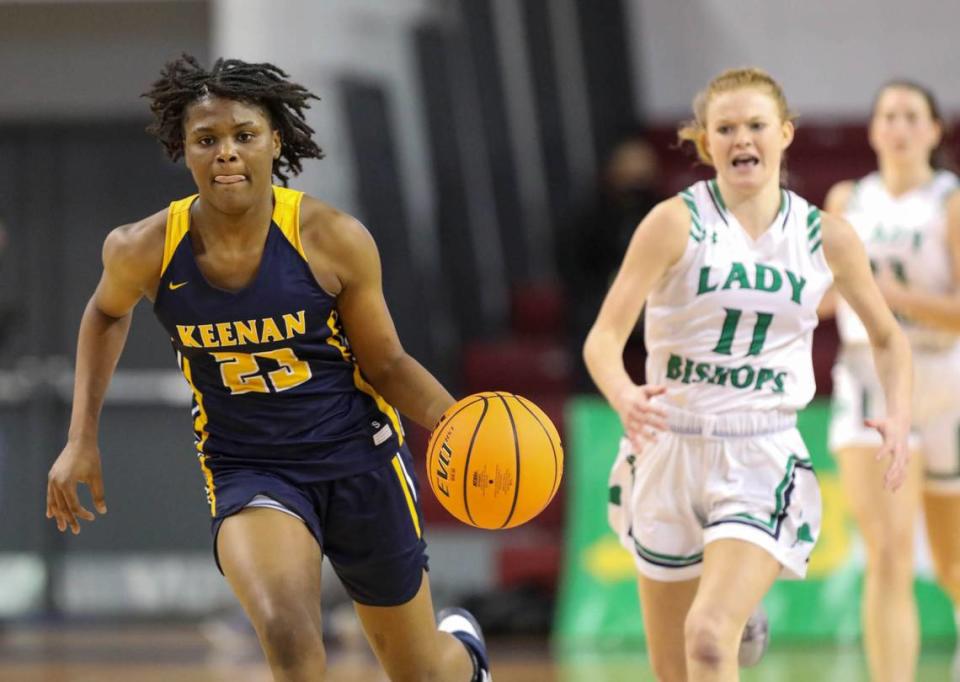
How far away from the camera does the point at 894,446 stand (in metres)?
4.30

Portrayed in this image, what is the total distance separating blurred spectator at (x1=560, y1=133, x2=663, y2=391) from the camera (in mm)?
9797

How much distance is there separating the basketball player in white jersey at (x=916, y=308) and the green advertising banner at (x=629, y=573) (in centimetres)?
235

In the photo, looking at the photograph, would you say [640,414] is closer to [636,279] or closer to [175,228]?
[636,279]

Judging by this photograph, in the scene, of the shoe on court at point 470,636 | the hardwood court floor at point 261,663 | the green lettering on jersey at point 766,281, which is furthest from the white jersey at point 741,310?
the hardwood court floor at point 261,663

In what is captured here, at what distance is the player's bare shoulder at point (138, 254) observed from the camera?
409 cm

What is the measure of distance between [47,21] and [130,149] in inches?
37.7

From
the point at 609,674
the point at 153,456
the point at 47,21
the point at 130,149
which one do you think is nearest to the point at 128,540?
the point at 153,456

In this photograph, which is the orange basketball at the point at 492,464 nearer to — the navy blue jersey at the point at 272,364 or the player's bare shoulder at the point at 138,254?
the navy blue jersey at the point at 272,364

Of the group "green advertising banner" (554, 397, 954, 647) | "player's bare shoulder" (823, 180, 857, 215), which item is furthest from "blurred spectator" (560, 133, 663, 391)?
"player's bare shoulder" (823, 180, 857, 215)

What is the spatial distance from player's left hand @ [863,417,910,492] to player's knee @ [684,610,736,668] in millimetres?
619

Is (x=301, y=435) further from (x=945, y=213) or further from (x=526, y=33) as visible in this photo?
(x=526, y=33)

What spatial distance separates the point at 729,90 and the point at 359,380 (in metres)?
1.29

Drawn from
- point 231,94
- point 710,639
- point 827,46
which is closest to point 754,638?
point 710,639

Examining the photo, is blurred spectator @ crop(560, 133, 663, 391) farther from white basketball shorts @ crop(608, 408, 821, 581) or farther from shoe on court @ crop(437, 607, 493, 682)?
white basketball shorts @ crop(608, 408, 821, 581)
